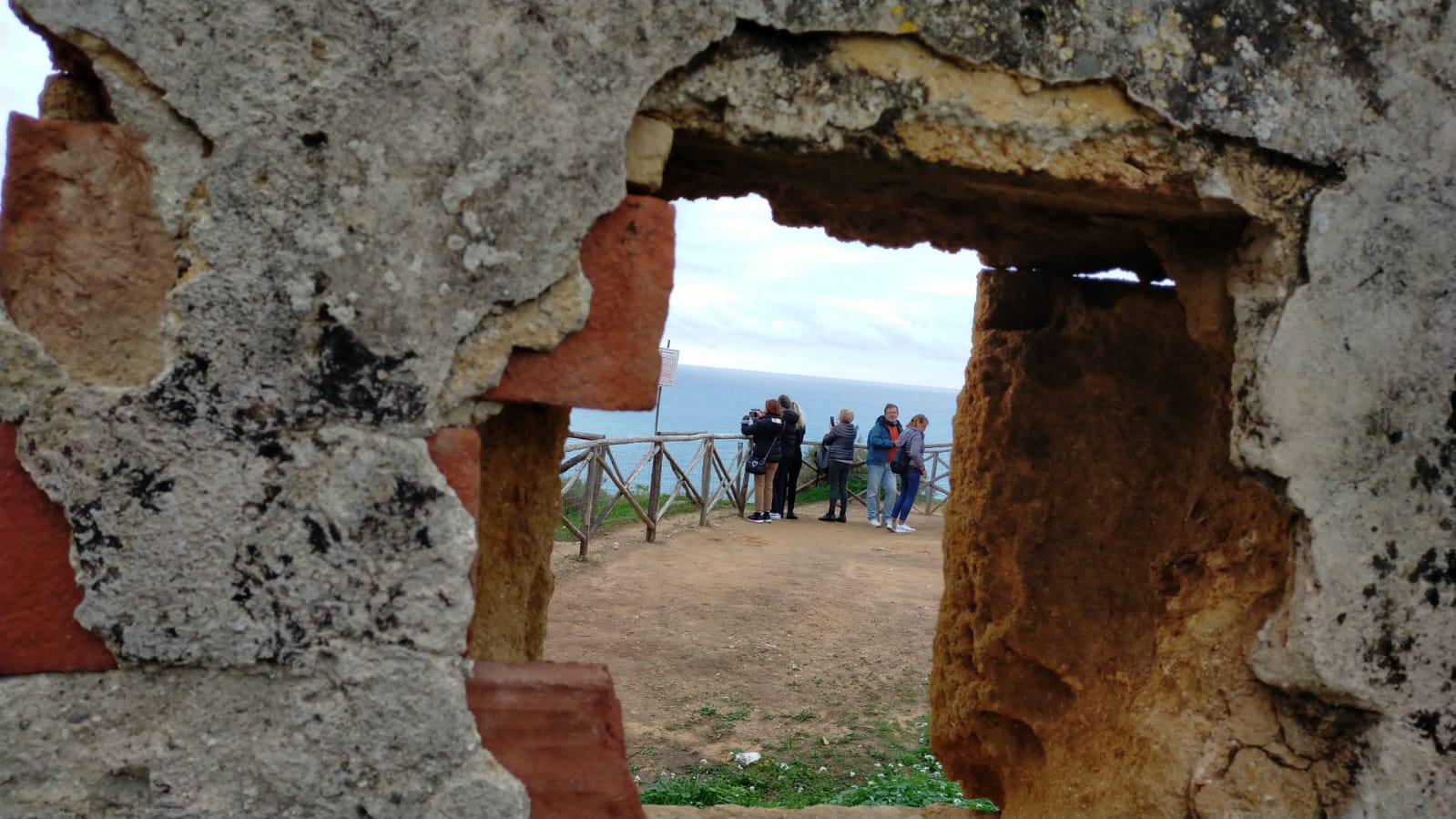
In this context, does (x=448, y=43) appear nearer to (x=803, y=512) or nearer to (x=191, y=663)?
(x=191, y=663)

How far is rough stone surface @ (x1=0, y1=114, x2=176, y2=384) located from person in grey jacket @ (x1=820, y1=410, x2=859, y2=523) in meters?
10.7

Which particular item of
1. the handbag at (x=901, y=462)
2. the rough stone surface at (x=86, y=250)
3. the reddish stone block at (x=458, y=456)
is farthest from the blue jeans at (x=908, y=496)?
the rough stone surface at (x=86, y=250)

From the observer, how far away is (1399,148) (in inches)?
67.9

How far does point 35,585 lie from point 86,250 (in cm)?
50

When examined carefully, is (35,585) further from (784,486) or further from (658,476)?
(784,486)

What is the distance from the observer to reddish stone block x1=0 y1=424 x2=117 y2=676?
4.61ft

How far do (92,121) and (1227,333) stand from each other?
2.07 meters

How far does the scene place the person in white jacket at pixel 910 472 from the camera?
11219 mm

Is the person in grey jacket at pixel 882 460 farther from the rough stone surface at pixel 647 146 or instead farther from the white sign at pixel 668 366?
the rough stone surface at pixel 647 146

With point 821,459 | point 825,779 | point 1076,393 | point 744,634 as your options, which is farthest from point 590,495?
point 1076,393

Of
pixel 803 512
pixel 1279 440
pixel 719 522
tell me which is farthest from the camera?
pixel 803 512

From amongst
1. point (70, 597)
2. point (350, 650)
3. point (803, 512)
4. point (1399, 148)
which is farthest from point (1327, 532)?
point (803, 512)

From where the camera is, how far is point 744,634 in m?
7.08

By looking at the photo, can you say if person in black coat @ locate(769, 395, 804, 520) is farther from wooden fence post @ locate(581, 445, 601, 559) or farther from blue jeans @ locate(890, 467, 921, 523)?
wooden fence post @ locate(581, 445, 601, 559)
